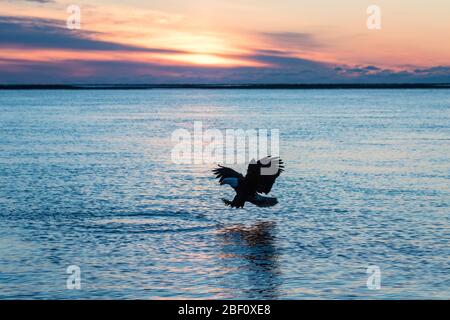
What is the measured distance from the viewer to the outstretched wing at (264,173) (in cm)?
1895

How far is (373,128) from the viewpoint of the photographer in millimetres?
67750

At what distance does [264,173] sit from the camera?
1905 cm

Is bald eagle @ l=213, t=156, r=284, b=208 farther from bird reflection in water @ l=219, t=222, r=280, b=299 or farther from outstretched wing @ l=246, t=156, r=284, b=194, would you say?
bird reflection in water @ l=219, t=222, r=280, b=299

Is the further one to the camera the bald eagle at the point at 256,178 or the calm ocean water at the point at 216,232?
the bald eagle at the point at 256,178

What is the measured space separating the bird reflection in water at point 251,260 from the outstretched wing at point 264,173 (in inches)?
42.8

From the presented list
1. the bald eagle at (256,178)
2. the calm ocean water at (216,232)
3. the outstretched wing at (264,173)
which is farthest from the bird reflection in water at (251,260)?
the outstretched wing at (264,173)

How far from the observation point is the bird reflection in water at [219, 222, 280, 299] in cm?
1355

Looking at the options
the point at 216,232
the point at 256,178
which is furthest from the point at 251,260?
the point at 256,178

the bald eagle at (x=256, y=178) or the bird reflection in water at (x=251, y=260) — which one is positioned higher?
the bald eagle at (x=256, y=178)

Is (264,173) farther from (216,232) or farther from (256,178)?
(216,232)

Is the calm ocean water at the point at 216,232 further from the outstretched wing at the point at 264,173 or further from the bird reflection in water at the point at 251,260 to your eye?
the outstretched wing at the point at 264,173

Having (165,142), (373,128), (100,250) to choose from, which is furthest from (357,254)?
(373,128)

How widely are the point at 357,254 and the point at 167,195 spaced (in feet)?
32.3

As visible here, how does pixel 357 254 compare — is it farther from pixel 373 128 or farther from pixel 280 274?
pixel 373 128
